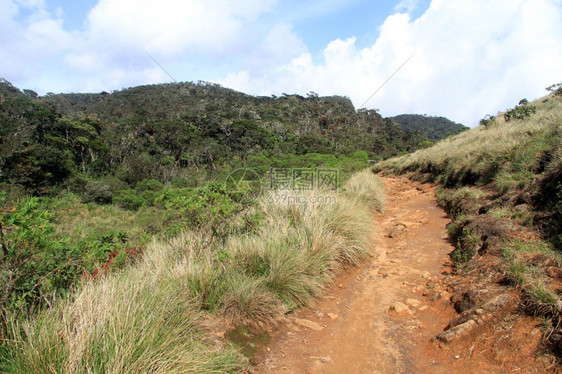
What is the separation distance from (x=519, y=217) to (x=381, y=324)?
278 cm

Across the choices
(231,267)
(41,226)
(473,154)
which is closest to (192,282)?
(231,267)

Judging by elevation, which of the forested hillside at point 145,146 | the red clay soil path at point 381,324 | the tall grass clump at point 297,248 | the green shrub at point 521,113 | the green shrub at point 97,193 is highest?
the forested hillside at point 145,146

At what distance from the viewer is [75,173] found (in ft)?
111

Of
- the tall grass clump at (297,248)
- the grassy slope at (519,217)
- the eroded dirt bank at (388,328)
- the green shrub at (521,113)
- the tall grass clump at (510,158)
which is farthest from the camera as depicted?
the green shrub at (521,113)

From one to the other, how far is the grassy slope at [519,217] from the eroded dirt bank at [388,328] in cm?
35

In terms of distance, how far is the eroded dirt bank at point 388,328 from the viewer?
2.52 metres

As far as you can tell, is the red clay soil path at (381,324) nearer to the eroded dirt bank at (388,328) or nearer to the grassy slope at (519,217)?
the eroded dirt bank at (388,328)

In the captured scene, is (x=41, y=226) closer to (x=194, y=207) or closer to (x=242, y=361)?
(x=194, y=207)

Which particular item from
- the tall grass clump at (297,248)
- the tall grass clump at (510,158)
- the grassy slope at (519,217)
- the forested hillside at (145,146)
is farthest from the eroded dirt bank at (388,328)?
the forested hillside at (145,146)

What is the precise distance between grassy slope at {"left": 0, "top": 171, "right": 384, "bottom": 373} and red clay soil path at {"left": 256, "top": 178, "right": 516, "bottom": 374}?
0.28 metres

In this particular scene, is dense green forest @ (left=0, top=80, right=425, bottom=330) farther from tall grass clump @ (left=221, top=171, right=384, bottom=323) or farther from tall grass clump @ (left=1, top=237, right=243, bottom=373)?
tall grass clump @ (left=221, top=171, right=384, bottom=323)

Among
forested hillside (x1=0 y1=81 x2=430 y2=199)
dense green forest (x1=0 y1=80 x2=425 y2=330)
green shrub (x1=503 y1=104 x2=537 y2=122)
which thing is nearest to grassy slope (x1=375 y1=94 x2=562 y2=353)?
dense green forest (x1=0 y1=80 x2=425 y2=330)

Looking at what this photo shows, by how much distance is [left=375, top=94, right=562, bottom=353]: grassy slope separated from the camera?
9.30 feet

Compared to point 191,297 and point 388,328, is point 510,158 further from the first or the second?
point 191,297
